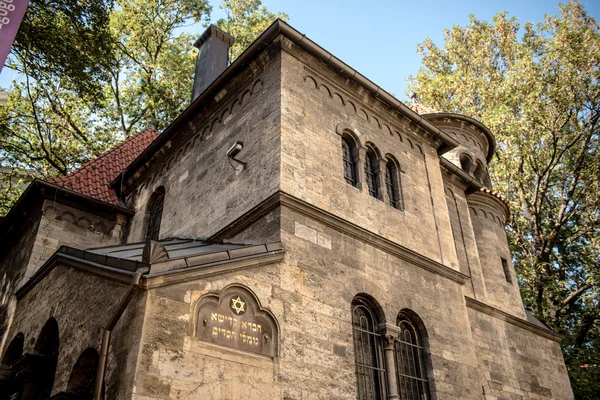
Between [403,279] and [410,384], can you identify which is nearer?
[410,384]

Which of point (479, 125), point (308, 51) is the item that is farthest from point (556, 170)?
point (308, 51)

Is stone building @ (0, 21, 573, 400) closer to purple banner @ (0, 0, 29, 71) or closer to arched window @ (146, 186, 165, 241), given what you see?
arched window @ (146, 186, 165, 241)

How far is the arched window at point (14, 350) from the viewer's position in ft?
29.5

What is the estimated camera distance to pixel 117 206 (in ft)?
41.9

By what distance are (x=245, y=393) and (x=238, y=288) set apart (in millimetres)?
1340

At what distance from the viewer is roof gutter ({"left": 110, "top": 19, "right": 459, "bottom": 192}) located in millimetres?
10164

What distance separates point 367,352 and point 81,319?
14.0ft

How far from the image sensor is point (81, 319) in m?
7.26

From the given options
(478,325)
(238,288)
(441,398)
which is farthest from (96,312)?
(478,325)

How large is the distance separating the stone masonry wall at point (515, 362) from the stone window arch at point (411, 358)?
6.23 feet

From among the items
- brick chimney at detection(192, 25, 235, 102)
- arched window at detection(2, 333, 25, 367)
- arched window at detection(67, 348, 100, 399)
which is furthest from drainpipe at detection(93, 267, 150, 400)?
brick chimney at detection(192, 25, 235, 102)

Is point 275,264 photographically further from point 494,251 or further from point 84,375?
point 494,251

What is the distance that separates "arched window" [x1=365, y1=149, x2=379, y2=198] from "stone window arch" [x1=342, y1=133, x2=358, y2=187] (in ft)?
1.24

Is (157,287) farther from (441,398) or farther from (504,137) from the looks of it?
(504,137)
